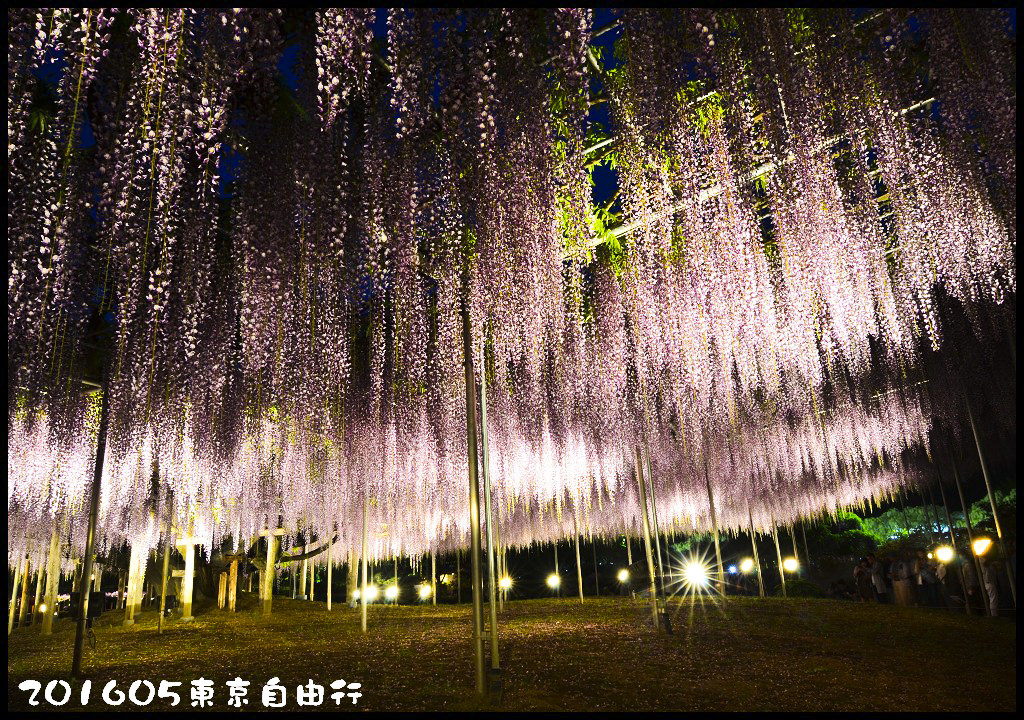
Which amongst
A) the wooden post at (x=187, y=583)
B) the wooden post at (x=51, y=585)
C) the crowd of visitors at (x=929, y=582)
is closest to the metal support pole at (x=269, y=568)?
the wooden post at (x=187, y=583)

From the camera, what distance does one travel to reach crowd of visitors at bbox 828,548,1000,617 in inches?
380

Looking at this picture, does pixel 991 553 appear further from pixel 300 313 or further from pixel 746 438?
pixel 300 313

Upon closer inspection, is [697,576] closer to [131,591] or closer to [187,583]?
[187,583]

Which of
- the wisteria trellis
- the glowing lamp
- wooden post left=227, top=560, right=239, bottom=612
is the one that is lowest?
the glowing lamp

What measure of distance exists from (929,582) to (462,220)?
11.4 m

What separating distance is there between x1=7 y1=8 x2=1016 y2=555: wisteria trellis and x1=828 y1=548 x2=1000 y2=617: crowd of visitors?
113 inches

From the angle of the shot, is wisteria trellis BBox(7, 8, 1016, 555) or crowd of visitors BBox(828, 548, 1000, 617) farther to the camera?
crowd of visitors BBox(828, 548, 1000, 617)

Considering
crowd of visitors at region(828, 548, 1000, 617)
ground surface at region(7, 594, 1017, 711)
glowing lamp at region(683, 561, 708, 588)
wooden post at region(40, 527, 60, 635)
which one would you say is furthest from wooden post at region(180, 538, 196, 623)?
crowd of visitors at region(828, 548, 1000, 617)

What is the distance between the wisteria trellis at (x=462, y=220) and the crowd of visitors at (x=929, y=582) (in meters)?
2.86

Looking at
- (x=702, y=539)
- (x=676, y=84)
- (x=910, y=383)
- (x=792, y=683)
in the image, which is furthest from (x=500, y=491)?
(x=702, y=539)

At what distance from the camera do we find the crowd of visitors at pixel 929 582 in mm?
9664

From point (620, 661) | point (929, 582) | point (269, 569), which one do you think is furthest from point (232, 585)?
point (929, 582)

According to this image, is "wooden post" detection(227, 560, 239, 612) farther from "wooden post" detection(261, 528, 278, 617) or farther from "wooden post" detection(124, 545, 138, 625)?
"wooden post" detection(124, 545, 138, 625)

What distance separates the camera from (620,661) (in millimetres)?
5996
